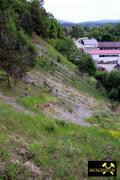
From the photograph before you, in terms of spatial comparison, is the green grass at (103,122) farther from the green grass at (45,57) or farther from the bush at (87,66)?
the bush at (87,66)

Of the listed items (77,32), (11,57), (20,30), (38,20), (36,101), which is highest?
(38,20)

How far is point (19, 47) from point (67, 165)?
15251 millimetres

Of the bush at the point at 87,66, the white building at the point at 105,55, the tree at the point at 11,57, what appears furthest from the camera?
the white building at the point at 105,55

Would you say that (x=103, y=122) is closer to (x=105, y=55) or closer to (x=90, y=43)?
(x=105, y=55)

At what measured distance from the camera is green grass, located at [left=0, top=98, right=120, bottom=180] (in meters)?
11.2

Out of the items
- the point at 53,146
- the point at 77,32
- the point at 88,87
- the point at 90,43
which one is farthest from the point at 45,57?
the point at 77,32

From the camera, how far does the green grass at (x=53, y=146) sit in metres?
11.2

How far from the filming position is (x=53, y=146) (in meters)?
13.2

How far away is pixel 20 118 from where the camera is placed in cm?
1627

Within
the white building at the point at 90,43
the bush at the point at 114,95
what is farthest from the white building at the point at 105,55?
the bush at the point at 114,95

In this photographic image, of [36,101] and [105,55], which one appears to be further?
[105,55]

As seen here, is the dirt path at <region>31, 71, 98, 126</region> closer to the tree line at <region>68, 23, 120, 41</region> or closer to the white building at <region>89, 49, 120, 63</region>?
the white building at <region>89, 49, 120, 63</region>

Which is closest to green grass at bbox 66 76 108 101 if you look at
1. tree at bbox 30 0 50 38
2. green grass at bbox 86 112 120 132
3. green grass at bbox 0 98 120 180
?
green grass at bbox 86 112 120 132

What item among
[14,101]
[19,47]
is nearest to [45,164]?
[14,101]
